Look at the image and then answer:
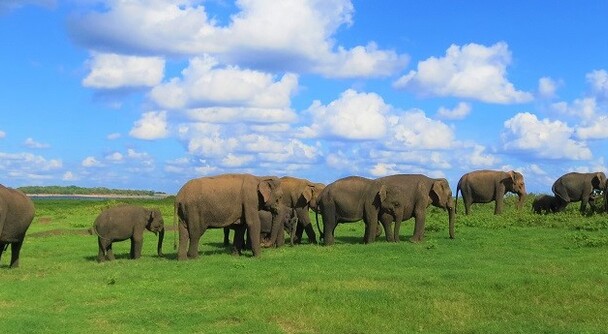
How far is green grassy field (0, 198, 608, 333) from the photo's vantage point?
42.7 feet

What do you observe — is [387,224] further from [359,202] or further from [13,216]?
[13,216]

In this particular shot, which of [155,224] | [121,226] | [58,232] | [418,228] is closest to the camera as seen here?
[121,226]

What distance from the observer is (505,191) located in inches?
1646

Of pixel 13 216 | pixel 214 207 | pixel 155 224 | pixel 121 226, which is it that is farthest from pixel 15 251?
pixel 214 207

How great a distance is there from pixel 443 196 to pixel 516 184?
1557cm

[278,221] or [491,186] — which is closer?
[278,221]

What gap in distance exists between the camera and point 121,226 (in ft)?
76.9

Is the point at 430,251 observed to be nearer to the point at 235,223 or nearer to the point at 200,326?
the point at 235,223

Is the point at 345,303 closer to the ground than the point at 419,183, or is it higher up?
closer to the ground

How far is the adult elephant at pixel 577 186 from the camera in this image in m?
39.1

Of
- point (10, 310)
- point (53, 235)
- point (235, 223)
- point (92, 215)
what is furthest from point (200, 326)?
point (92, 215)

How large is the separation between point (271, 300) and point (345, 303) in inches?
65.3

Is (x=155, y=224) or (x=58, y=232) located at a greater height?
(x=155, y=224)

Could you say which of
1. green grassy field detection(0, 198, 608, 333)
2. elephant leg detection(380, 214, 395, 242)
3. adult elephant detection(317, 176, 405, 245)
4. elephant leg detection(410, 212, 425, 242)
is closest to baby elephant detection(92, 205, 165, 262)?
green grassy field detection(0, 198, 608, 333)
